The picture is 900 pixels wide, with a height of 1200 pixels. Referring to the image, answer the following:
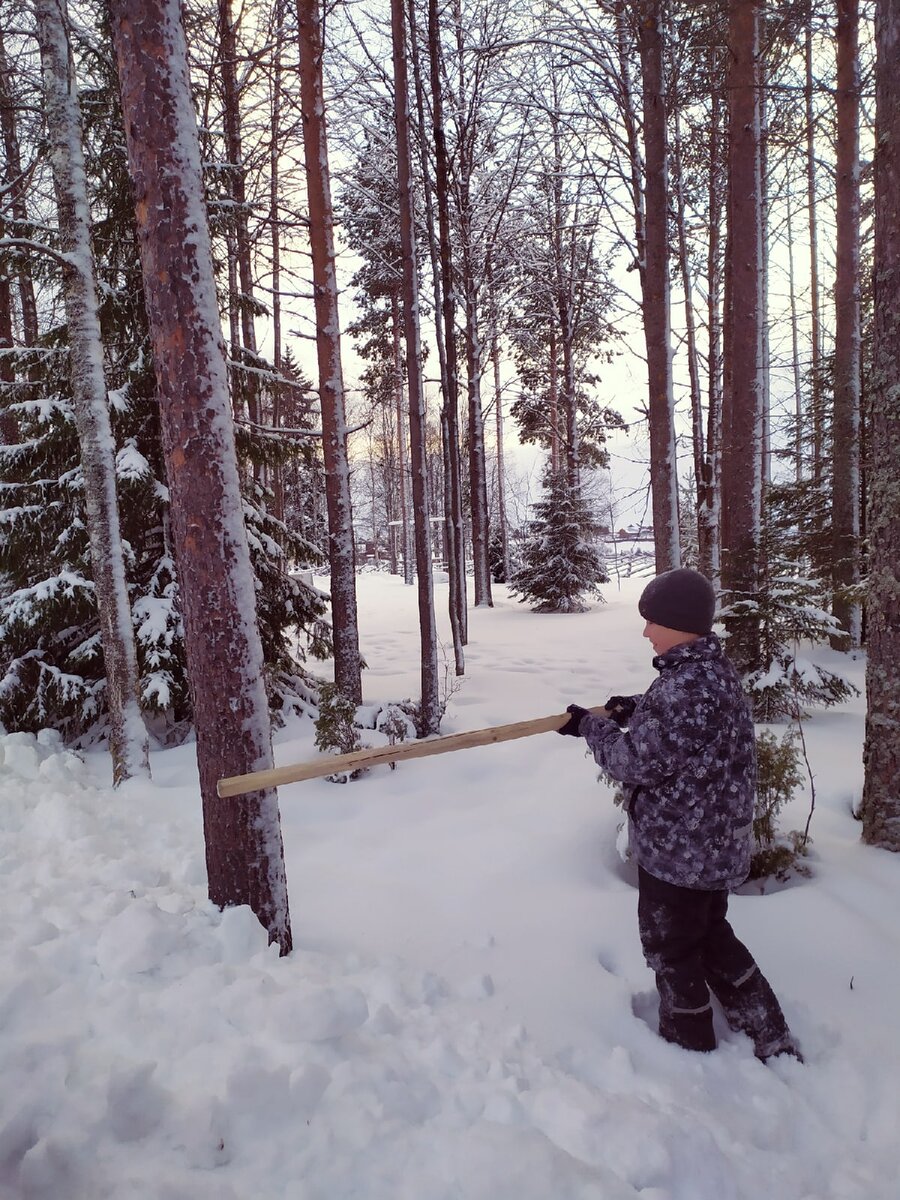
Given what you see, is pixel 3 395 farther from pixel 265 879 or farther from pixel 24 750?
pixel 265 879

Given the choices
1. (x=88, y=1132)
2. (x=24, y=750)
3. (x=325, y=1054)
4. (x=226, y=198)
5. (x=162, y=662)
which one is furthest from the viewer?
(x=226, y=198)

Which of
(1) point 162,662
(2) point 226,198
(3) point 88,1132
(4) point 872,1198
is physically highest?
(2) point 226,198

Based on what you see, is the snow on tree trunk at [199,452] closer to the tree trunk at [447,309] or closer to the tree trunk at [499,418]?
the tree trunk at [447,309]

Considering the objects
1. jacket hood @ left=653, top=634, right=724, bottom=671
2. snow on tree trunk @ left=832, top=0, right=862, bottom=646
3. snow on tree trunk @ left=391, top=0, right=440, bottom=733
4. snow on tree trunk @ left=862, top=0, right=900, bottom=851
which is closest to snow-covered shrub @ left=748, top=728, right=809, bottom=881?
snow on tree trunk @ left=862, top=0, right=900, bottom=851

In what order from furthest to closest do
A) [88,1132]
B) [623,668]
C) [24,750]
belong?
[623,668] < [24,750] < [88,1132]

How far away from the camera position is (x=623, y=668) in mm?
9195

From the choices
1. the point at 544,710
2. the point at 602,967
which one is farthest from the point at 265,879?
the point at 544,710

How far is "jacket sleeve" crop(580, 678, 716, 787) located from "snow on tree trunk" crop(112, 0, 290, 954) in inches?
64.9

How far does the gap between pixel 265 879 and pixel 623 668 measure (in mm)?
6974

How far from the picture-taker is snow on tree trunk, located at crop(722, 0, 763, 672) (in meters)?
6.18

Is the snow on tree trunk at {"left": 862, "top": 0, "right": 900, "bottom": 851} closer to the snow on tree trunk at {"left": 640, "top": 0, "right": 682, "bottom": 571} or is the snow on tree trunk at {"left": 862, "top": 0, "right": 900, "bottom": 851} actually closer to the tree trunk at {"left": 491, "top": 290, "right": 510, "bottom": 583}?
the snow on tree trunk at {"left": 640, "top": 0, "right": 682, "bottom": 571}

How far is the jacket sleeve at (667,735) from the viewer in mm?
2445

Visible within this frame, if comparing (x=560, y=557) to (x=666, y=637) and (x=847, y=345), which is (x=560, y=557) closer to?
(x=847, y=345)

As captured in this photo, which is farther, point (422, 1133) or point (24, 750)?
point (24, 750)
